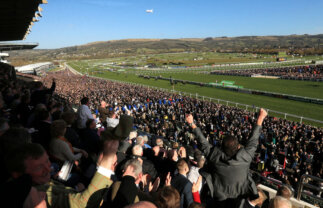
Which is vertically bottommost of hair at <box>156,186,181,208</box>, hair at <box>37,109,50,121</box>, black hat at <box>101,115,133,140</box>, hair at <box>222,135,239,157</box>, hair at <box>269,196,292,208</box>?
hair at <box>269,196,292,208</box>

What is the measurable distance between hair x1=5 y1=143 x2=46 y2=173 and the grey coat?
7.01 ft

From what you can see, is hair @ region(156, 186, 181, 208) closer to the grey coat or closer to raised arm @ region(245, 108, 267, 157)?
the grey coat

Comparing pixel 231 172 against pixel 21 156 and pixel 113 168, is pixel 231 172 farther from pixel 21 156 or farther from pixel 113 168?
pixel 21 156

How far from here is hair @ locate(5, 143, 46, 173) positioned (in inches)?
62.2

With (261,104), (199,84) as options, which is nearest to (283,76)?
(199,84)

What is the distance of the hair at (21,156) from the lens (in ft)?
5.18

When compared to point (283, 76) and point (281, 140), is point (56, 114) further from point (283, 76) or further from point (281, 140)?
point (283, 76)

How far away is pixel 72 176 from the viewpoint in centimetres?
266

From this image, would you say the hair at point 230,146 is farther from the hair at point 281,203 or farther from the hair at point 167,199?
the hair at point 167,199

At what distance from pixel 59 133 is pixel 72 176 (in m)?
0.66

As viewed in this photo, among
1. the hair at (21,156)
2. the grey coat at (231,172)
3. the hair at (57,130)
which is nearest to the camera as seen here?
the hair at (21,156)

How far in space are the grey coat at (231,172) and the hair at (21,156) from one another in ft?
7.01

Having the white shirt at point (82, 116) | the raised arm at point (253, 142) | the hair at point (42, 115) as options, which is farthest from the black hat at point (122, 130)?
the white shirt at point (82, 116)

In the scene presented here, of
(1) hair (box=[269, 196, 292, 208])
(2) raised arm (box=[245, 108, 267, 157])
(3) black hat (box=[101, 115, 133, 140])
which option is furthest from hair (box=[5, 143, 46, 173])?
(2) raised arm (box=[245, 108, 267, 157])
